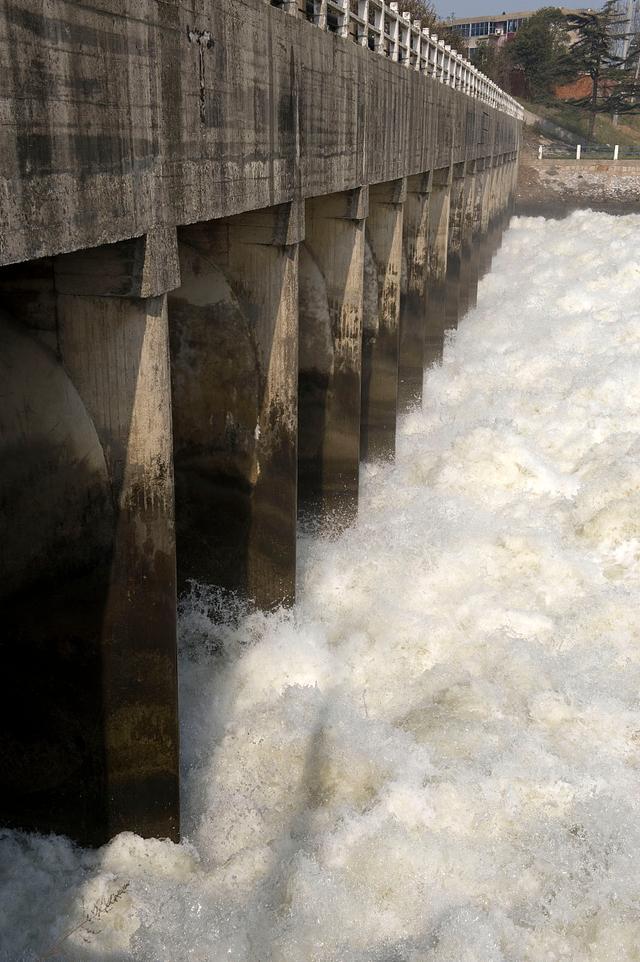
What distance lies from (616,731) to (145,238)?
19.2ft

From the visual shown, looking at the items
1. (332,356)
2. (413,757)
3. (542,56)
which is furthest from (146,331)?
(542,56)

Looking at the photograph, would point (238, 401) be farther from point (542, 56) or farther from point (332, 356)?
point (542, 56)

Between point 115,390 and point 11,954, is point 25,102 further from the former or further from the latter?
point 11,954

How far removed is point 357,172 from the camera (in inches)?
423

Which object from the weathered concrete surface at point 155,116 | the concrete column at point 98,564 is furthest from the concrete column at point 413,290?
the concrete column at point 98,564

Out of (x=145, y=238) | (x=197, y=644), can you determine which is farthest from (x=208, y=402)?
(x=145, y=238)

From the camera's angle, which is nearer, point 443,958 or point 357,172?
point 443,958

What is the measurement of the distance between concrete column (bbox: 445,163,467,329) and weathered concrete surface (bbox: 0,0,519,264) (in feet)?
39.0

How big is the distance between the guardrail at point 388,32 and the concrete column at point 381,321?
195 centimetres

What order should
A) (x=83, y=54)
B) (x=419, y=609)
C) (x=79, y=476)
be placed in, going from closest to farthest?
(x=83, y=54)
(x=79, y=476)
(x=419, y=609)

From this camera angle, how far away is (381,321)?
1391 cm

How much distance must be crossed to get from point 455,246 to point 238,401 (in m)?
14.6

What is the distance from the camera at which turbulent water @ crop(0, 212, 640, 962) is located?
6.18 m

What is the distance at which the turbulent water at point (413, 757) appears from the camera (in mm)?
6176
